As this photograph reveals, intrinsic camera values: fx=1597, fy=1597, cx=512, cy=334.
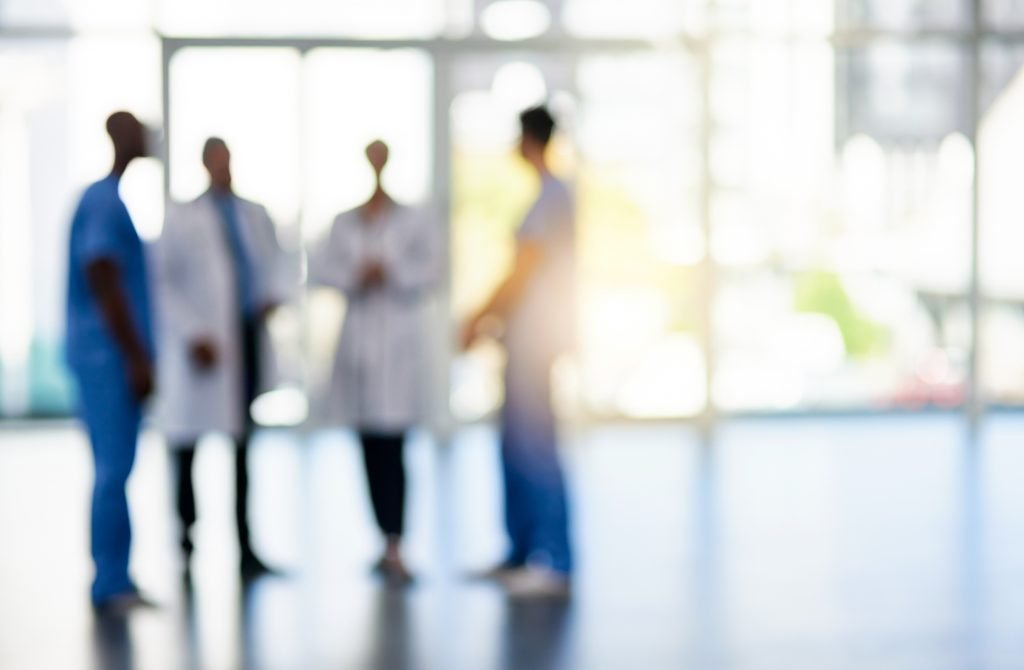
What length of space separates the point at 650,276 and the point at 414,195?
148 cm

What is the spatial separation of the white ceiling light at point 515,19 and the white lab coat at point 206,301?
3946 millimetres

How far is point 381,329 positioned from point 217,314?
578 mm

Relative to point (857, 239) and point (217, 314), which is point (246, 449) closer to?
point (217, 314)

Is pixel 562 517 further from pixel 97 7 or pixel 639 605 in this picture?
pixel 97 7

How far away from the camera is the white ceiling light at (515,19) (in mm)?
9320

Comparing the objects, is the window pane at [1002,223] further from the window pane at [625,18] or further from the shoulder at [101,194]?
the shoulder at [101,194]

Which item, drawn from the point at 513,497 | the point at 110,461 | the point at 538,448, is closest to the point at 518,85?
the point at 513,497

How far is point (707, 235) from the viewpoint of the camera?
9352 mm

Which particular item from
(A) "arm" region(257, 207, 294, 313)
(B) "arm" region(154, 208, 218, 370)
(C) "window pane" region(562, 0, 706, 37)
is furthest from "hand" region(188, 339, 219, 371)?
(C) "window pane" region(562, 0, 706, 37)

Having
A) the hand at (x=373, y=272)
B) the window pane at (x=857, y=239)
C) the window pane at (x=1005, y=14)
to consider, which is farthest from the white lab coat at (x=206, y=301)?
the window pane at (x=1005, y=14)

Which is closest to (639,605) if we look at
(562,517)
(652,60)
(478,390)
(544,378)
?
(562,517)

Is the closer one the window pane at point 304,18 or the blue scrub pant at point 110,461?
the blue scrub pant at point 110,461

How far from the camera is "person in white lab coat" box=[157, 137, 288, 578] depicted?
556 cm

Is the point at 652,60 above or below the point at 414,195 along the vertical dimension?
above
